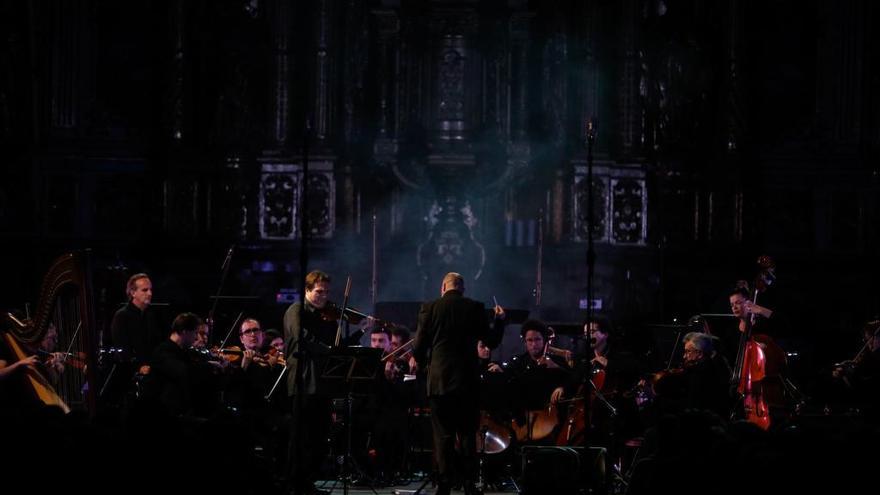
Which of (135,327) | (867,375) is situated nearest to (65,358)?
(135,327)

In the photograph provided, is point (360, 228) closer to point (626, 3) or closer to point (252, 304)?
point (252, 304)

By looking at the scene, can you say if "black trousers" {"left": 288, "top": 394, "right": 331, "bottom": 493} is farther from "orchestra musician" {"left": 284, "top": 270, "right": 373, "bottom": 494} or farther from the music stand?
the music stand

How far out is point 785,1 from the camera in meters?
17.1

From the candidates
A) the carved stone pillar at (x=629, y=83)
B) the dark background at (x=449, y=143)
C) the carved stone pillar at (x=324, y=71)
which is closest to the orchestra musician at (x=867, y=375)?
the dark background at (x=449, y=143)

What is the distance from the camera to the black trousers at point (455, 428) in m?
10.5

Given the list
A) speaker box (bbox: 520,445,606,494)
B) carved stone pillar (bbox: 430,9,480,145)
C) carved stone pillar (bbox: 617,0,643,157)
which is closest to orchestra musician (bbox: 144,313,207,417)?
speaker box (bbox: 520,445,606,494)

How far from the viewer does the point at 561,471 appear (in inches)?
407

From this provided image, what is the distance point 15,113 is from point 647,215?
Result: 9108mm

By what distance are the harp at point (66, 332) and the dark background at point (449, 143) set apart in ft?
22.3

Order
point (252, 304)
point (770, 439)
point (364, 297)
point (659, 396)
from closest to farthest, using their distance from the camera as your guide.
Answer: point (770, 439), point (659, 396), point (252, 304), point (364, 297)

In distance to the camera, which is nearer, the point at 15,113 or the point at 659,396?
the point at 659,396

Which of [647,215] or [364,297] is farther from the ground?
[647,215]

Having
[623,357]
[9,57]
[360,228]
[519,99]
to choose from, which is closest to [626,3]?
[519,99]

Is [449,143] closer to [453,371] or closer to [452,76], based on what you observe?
[452,76]
